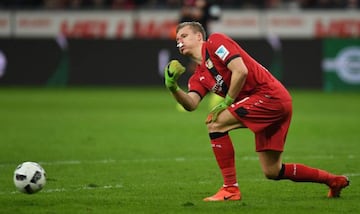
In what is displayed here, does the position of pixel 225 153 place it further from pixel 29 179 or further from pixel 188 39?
pixel 29 179

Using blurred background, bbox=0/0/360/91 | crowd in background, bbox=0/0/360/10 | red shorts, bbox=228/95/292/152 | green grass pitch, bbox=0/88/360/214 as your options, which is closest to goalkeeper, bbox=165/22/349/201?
red shorts, bbox=228/95/292/152

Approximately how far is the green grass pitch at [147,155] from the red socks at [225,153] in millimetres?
318

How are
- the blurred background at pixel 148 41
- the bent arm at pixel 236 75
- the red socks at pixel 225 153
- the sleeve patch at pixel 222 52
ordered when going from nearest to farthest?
the bent arm at pixel 236 75 → the sleeve patch at pixel 222 52 → the red socks at pixel 225 153 → the blurred background at pixel 148 41

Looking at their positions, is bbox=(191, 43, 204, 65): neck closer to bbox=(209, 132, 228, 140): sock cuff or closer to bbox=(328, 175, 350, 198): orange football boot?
bbox=(209, 132, 228, 140): sock cuff

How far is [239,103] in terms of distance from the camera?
8.41 meters

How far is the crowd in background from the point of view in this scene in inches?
1151

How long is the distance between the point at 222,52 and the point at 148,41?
17.6 metres

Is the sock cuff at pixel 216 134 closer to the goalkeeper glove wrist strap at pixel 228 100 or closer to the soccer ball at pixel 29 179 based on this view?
the goalkeeper glove wrist strap at pixel 228 100

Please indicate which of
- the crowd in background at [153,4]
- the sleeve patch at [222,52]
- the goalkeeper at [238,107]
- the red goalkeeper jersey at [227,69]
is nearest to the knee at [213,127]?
the goalkeeper at [238,107]

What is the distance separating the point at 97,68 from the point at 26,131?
10.3 m

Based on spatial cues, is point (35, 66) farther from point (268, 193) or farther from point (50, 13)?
point (268, 193)

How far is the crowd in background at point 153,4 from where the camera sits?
29.2 meters

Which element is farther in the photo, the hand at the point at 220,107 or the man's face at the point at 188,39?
the man's face at the point at 188,39

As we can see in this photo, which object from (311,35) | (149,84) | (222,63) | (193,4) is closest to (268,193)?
(222,63)
